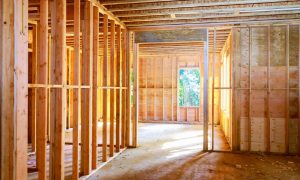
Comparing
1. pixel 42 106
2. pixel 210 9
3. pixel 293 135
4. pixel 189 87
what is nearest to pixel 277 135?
pixel 293 135

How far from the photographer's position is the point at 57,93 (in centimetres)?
375

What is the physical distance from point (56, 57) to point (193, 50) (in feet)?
25.4

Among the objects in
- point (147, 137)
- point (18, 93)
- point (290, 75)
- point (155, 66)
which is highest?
point (155, 66)

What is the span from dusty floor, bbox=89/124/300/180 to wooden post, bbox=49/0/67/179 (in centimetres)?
85

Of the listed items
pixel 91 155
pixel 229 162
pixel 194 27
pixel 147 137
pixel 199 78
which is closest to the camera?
pixel 91 155

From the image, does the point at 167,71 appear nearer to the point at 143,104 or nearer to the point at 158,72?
the point at 158,72

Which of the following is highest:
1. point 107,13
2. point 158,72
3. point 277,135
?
point 107,13

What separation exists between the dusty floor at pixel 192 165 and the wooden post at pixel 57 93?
0.85 m

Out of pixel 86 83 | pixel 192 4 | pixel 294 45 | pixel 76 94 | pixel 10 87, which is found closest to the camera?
pixel 10 87

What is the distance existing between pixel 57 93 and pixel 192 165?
3.03 meters

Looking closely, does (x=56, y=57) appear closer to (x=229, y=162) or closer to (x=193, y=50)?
(x=229, y=162)

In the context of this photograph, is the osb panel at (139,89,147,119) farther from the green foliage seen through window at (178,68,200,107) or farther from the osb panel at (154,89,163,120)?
the green foliage seen through window at (178,68,200,107)

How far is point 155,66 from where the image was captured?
41.1ft

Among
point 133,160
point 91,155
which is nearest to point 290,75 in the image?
point 133,160
